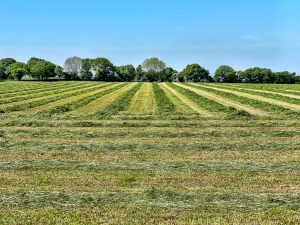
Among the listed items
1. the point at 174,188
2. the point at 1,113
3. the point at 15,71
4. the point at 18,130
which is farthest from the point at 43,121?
the point at 15,71

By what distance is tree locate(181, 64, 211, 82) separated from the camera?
16774cm

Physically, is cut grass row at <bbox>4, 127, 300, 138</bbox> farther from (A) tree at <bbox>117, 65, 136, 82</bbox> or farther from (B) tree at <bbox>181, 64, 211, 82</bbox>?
(A) tree at <bbox>117, 65, 136, 82</bbox>

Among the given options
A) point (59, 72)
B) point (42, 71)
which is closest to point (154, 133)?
point (42, 71)

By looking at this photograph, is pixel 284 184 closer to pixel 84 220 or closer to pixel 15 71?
pixel 84 220

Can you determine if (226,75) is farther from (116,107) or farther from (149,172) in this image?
(149,172)

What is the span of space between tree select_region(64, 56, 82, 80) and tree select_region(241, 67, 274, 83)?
66.2 meters

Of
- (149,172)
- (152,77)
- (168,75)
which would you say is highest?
(149,172)

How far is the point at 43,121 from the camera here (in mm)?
25609

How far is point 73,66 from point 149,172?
174 metres

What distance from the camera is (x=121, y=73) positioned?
177625 mm

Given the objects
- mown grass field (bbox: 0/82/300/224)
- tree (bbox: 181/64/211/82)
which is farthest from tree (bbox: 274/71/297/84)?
mown grass field (bbox: 0/82/300/224)

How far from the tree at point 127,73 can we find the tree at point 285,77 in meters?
59.5

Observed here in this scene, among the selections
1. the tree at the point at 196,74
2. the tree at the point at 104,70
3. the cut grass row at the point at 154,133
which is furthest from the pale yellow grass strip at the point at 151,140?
the tree at the point at 104,70

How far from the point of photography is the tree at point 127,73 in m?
177
